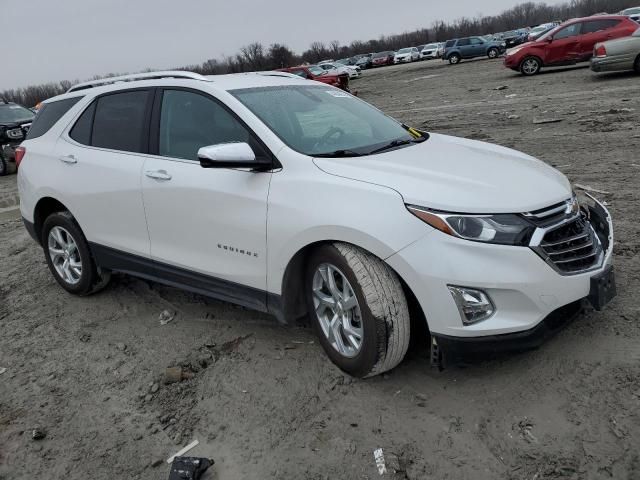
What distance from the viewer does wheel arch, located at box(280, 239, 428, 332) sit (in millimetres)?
3145

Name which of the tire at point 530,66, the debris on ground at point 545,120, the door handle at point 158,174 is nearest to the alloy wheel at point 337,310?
the door handle at point 158,174

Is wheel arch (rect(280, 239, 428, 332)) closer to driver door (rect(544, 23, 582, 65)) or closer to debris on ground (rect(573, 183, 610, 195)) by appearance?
debris on ground (rect(573, 183, 610, 195))

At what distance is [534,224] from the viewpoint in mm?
2844

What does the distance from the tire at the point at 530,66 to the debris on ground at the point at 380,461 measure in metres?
18.8

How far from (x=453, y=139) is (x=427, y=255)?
5.64 ft

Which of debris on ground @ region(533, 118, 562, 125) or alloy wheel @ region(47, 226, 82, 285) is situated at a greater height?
alloy wheel @ region(47, 226, 82, 285)

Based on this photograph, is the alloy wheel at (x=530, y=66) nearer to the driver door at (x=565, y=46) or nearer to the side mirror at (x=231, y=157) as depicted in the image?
the driver door at (x=565, y=46)

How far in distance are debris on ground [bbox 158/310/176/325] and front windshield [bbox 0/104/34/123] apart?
1172 cm

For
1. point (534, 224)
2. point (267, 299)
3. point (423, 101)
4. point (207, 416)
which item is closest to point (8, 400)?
point (207, 416)

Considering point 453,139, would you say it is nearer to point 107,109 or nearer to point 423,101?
point 107,109

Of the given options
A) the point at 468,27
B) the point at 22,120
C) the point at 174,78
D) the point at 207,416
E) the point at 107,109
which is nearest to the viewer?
the point at 207,416

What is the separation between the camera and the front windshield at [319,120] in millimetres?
3553

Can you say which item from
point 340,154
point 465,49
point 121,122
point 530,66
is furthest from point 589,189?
point 465,49

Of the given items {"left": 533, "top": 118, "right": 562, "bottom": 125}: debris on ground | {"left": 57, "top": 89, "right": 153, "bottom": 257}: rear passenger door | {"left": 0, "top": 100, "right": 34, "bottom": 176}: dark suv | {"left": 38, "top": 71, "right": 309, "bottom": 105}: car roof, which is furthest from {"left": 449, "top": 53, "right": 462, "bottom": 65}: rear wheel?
{"left": 57, "top": 89, "right": 153, "bottom": 257}: rear passenger door
